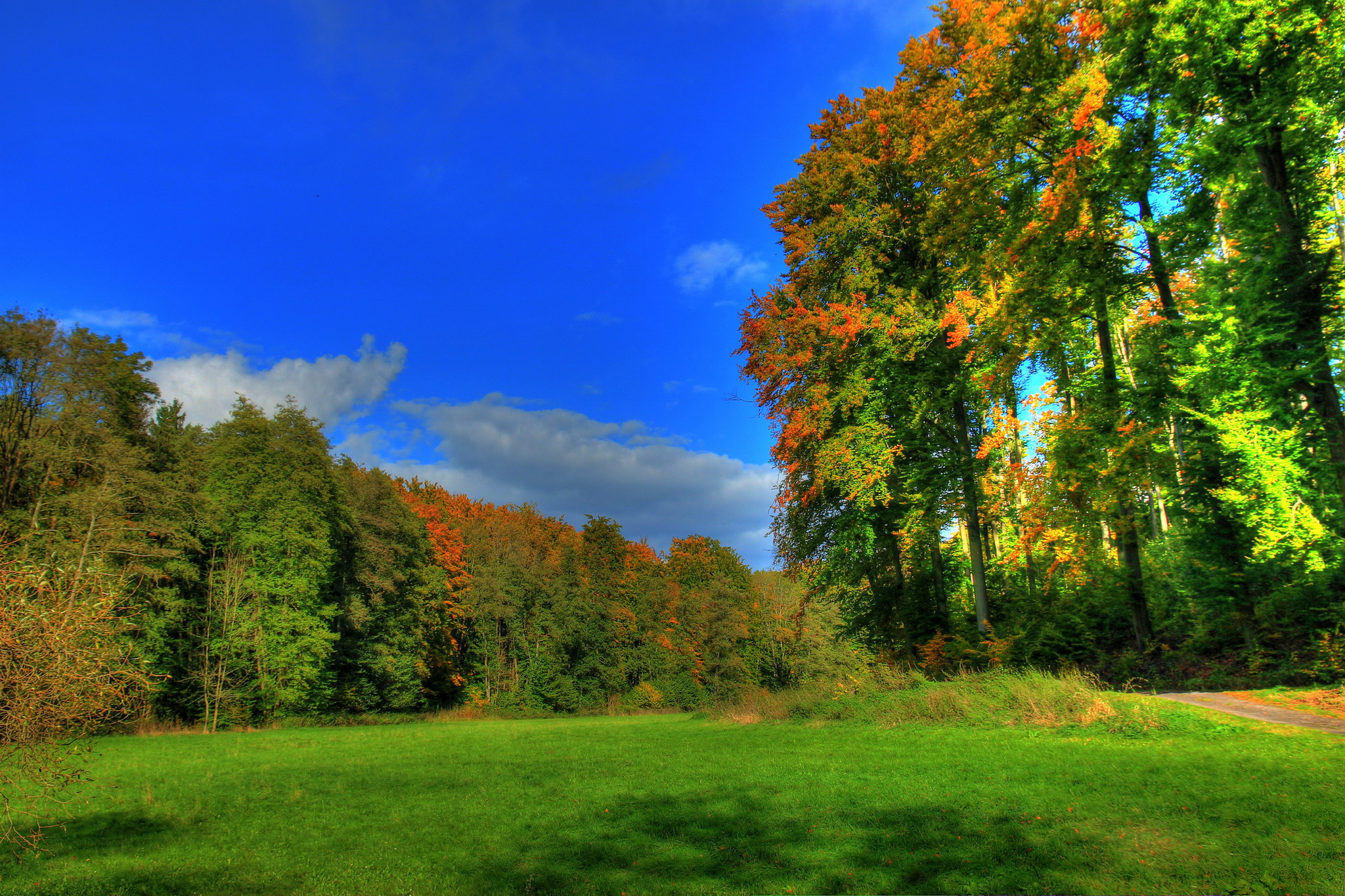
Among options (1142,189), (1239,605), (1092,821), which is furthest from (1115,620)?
(1092,821)

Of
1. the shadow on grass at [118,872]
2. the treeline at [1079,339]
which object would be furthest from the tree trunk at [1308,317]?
Result: the shadow on grass at [118,872]

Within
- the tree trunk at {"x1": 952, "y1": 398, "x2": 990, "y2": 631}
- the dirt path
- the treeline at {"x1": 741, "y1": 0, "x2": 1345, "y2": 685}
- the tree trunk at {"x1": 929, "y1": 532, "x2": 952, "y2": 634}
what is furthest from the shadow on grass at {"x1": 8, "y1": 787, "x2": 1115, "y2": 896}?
the tree trunk at {"x1": 929, "y1": 532, "x2": 952, "y2": 634}

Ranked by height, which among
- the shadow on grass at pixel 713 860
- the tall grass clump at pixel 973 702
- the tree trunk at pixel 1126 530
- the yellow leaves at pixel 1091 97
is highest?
the yellow leaves at pixel 1091 97

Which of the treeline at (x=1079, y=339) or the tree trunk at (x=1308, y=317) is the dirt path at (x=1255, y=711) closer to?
the treeline at (x=1079, y=339)

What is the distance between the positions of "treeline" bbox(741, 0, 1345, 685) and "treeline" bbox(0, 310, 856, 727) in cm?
1049

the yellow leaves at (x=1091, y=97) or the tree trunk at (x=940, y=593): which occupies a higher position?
the yellow leaves at (x=1091, y=97)

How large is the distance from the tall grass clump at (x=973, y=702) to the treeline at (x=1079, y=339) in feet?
8.71

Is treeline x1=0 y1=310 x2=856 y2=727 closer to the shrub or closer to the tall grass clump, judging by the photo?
the shrub

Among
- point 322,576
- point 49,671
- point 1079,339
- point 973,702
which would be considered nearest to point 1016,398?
point 1079,339

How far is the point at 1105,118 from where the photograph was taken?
16.0 m

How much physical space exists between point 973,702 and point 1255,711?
418cm

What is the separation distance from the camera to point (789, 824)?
22.7 feet

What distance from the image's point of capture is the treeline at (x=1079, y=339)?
502 inches

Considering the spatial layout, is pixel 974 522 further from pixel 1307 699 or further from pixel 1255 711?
pixel 1255 711
